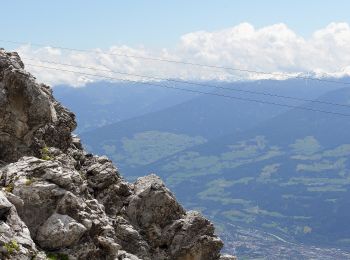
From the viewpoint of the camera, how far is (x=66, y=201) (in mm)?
27562

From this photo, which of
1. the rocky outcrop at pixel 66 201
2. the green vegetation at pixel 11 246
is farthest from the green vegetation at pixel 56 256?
the green vegetation at pixel 11 246

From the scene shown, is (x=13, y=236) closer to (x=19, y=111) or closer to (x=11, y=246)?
(x=11, y=246)

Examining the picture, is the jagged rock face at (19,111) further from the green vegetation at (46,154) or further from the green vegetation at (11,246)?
the green vegetation at (11,246)

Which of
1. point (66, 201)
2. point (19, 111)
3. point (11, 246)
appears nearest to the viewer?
point (11, 246)

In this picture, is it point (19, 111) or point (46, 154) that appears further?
point (46, 154)

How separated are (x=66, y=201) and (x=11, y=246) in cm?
510

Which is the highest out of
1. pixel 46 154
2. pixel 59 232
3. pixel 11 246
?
pixel 46 154

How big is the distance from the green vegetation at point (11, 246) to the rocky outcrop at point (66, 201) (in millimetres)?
45

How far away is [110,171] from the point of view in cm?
3628

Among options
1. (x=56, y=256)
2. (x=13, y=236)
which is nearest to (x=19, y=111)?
(x=56, y=256)

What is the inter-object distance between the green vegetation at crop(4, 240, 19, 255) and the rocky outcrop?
0.05 metres

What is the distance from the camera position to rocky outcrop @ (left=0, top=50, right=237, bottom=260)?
86.8ft

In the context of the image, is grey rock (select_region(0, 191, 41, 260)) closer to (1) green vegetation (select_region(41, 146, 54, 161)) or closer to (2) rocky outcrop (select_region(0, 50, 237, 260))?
(2) rocky outcrop (select_region(0, 50, 237, 260))

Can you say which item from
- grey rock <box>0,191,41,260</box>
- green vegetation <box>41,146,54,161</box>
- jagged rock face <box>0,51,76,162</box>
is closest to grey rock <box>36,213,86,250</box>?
grey rock <box>0,191,41,260</box>
